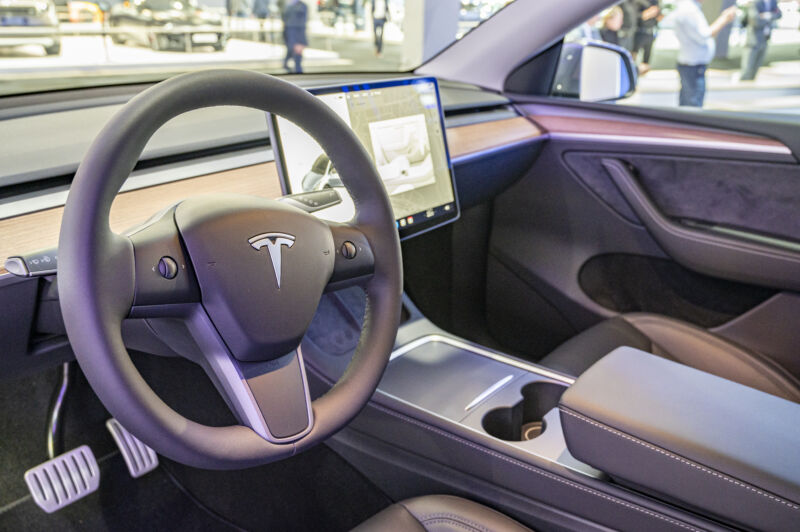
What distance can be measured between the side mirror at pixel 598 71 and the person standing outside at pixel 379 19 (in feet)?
19.9

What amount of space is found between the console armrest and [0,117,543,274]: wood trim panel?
23.8 inches

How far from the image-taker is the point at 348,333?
133 cm

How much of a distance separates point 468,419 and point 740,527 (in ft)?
1.44

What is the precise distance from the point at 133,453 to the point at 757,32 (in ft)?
19.1

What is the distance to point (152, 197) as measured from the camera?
1.08m

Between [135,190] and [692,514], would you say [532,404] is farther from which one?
[135,190]

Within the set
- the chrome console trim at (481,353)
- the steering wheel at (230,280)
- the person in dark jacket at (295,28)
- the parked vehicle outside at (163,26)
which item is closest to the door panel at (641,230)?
the chrome console trim at (481,353)

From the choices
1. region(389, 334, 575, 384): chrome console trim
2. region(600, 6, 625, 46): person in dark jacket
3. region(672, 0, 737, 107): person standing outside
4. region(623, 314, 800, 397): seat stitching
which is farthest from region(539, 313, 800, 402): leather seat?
region(672, 0, 737, 107): person standing outside

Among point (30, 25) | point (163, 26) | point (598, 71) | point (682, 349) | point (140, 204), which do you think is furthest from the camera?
point (163, 26)

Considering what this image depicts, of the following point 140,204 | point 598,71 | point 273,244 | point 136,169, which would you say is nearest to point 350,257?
point 273,244

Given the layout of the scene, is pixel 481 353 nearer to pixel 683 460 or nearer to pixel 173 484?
pixel 683 460

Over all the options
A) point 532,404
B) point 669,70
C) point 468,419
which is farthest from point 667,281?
point 669,70

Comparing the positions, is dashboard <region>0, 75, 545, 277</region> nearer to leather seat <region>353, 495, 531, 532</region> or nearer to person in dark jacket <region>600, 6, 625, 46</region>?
leather seat <region>353, 495, 531, 532</region>

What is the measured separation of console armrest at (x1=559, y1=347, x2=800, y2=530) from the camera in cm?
86
